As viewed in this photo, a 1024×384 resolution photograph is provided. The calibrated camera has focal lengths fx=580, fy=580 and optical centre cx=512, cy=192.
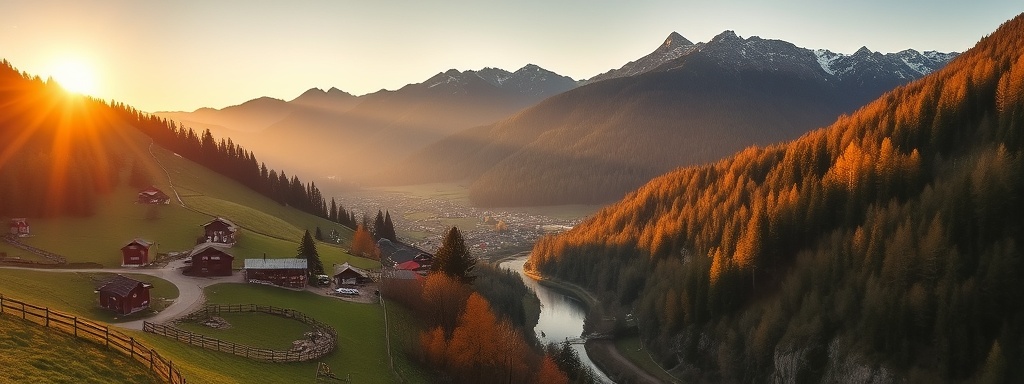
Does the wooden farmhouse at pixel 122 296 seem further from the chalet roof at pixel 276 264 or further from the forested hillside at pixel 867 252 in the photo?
the forested hillside at pixel 867 252

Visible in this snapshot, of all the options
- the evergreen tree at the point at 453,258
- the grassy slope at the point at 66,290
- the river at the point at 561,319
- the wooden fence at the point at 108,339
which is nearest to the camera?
the wooden fence at the point at 108,339

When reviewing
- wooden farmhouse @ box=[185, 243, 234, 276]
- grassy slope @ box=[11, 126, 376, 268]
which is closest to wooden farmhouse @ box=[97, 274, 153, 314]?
wooden farmhouse @ box=[185, 243, 234, 276]

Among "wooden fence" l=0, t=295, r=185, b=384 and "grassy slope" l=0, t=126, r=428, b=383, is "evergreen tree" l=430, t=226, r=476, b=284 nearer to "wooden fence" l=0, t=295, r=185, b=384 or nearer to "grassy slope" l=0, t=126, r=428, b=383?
"grassy slope" l=0, t=126, r=428, b=383

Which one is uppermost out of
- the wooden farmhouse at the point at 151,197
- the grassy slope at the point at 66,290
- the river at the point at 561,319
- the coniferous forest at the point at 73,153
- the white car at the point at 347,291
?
the coniferous forest at the point at 73,153

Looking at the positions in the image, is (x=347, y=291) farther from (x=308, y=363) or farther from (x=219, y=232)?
(x=219, y=232)

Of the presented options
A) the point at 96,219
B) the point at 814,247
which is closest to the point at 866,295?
the point at 814,247

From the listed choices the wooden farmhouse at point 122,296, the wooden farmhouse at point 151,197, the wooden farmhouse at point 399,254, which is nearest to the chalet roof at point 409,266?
the wooden farmhouse at point 399,254
